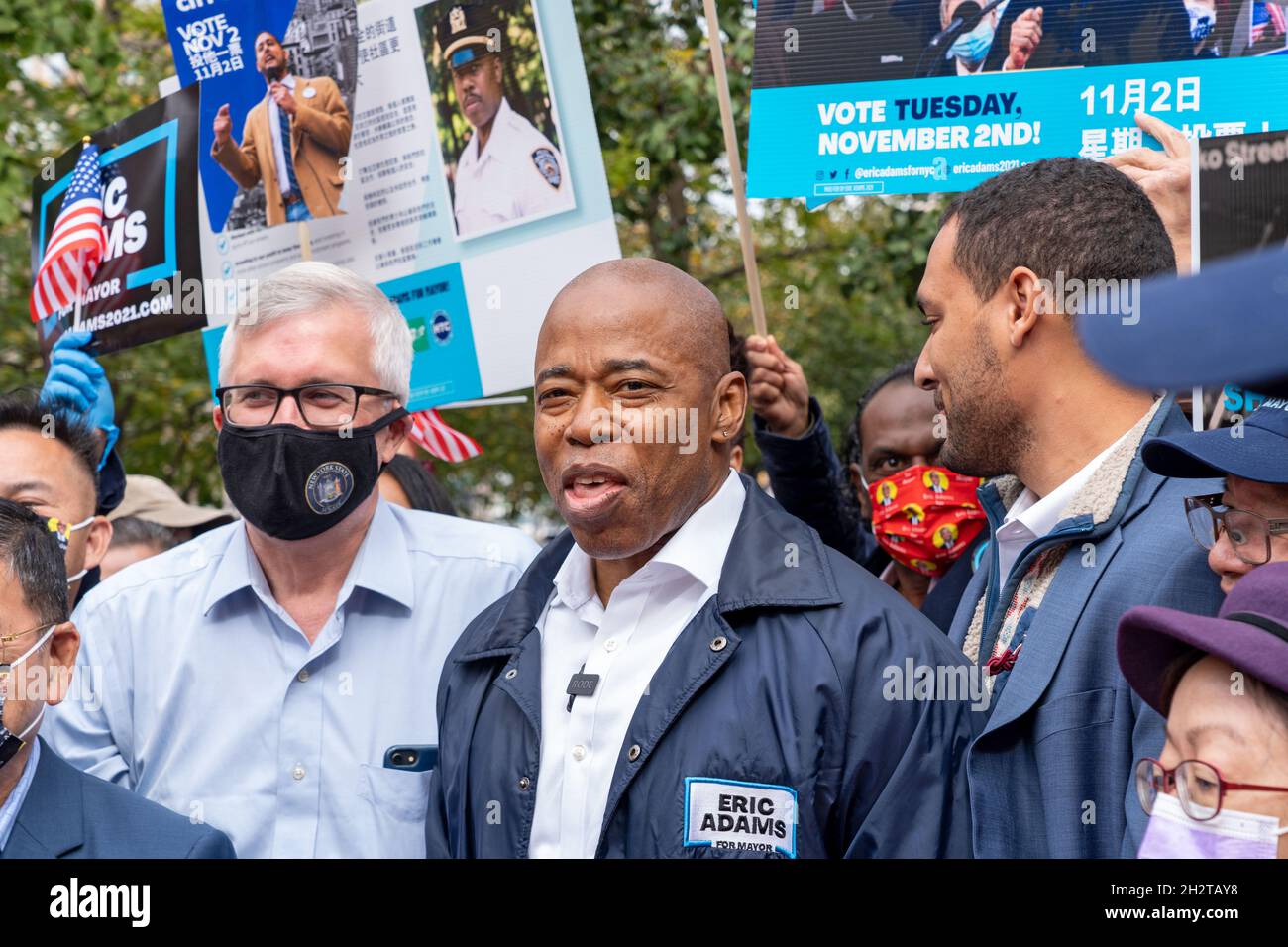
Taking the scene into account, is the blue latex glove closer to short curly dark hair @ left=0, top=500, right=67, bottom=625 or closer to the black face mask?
the black face mask

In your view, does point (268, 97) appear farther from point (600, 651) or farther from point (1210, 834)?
point (1210, 834)

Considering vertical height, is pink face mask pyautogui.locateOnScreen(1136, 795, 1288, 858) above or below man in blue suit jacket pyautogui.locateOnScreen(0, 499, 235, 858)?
below

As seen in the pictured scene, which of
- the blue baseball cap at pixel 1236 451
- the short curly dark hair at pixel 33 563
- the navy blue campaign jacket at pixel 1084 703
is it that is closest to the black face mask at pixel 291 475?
the short curly dark hair at pixel 33 563

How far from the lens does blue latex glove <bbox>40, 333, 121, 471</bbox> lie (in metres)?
4.54

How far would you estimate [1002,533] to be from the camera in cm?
312

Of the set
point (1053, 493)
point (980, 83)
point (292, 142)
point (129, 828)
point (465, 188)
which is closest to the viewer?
point (129, 828)

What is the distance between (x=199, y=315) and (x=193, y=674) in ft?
6.63

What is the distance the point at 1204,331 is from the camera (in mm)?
1001

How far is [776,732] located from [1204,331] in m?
1.66

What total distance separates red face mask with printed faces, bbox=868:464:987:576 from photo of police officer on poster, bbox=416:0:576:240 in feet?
4.41

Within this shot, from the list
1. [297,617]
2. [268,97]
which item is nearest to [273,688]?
[297,617]

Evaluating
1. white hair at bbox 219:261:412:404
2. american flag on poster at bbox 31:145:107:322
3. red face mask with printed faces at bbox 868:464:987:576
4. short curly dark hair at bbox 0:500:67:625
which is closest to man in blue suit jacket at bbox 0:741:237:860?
short curly dark hair at bbox 0:500:67:625

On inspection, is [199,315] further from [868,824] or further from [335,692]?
[868,824]
